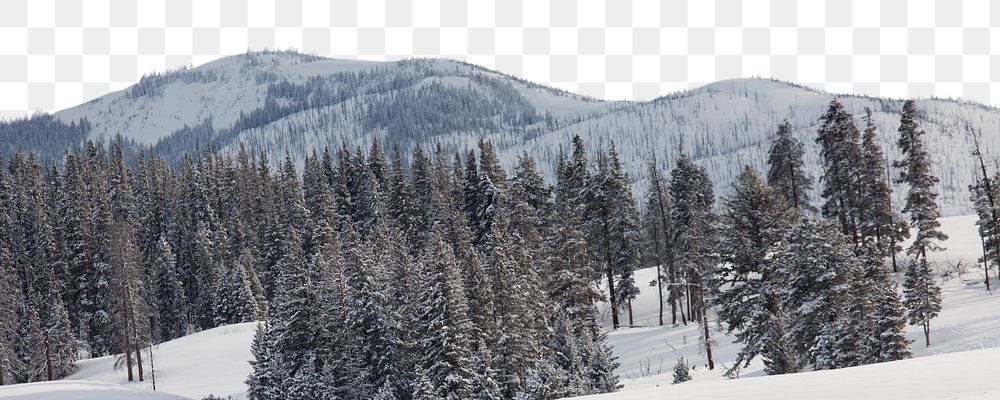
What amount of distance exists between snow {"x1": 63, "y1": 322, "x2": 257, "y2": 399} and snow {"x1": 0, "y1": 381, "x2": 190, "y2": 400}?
6.43m

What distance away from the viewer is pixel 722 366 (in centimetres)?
3603

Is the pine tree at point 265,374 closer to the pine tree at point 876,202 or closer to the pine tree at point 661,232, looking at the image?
the pine tree at point 661,232

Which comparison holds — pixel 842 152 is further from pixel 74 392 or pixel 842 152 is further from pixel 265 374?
pixel 74 392

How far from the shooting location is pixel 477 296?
125 feet

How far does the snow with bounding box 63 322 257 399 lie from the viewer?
50875 mm

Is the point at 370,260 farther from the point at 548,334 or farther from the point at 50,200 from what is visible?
the point at 50,200

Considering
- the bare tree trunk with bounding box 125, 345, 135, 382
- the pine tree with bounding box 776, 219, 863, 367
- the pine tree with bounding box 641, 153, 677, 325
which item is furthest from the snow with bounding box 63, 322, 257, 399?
the pine tree with bounding box 776, 219, 863, 367

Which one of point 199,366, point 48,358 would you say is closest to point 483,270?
point 199,366

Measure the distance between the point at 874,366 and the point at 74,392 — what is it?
3839cm

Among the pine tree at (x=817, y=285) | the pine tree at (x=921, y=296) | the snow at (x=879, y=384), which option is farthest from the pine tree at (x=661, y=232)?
the snow at (x=879, y=384)

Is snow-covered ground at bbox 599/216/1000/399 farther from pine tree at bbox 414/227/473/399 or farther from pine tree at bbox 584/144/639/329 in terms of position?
pine tree at bbox 414/227/473/399

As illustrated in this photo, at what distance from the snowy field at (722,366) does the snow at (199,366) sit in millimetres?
77

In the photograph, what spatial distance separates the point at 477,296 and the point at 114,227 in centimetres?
5046

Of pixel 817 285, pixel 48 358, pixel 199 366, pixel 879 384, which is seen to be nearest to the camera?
pixel 879 384
